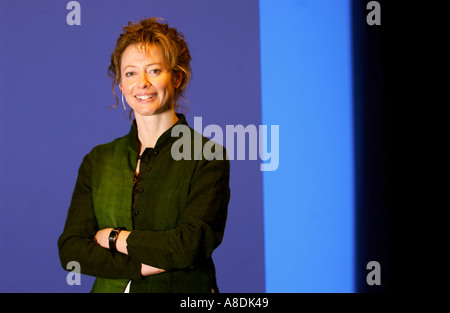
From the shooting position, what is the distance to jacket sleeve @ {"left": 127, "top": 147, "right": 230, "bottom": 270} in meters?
1.54

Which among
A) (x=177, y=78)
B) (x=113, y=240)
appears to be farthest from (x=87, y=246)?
(x=177, y=78)

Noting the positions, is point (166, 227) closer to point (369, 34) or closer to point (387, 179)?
point (387, 179)

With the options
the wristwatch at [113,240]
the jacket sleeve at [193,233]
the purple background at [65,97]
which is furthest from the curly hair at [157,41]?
the purple background at [65,97]

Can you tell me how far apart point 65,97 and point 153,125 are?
3.42 ft

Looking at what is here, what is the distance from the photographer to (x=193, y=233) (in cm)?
154

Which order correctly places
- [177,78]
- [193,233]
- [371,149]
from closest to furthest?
[193,233]
[177,78]
[371,149]

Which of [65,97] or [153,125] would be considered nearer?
[153,125]

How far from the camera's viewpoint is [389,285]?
8.82ft

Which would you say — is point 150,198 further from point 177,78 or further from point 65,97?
point 65,97

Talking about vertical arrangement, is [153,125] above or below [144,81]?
below

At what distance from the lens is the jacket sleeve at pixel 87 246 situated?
5.20 ft

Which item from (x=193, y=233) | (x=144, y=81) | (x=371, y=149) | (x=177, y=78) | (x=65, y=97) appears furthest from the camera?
(x=371, y=149)

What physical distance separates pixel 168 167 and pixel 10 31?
1.43m

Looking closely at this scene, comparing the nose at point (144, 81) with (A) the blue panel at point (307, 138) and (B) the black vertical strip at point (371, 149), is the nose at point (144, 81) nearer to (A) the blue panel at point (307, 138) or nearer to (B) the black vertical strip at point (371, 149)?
(A) the blue panel at point (307, 138)
